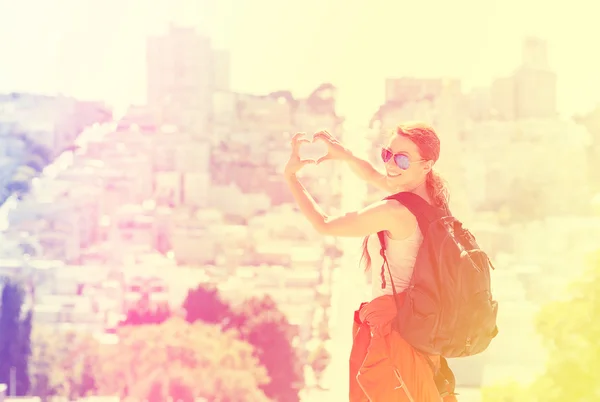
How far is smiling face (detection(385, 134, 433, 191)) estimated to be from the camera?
62.7 inches

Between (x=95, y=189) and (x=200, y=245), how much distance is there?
0.44 meters

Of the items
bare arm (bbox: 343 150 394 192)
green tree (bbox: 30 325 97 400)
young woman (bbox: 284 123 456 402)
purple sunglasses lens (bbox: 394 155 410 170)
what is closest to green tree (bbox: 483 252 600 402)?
young woman (bbox: 284 123 456 402)

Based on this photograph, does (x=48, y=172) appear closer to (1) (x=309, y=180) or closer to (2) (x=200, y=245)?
(2) (x=200, y=245)

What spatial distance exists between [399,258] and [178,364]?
111 centimetres

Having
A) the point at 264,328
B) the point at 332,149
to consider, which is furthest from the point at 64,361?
the point at 332,149

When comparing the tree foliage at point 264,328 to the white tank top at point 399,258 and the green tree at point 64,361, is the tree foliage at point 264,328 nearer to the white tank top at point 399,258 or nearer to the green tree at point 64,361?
the green tree at point 64,361

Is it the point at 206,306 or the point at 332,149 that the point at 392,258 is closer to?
the point at 332,149

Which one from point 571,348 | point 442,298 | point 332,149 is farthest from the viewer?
point 571,348

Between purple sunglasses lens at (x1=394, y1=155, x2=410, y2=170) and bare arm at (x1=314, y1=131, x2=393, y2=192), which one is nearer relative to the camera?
purple sunglasses lens at (x1=394, y1=155, x2=410, y2=170)

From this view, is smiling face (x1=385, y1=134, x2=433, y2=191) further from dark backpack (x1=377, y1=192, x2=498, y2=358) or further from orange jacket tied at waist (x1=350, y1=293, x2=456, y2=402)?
orange jacket tied at waist (x1=350, y1=293, x2=456, y2=402)

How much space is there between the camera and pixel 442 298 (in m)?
1.47

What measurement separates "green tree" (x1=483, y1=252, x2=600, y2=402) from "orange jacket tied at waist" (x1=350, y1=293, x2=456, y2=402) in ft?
3.03

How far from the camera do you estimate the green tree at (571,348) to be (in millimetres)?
2258

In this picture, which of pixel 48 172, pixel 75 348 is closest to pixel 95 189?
pixel 48 172
